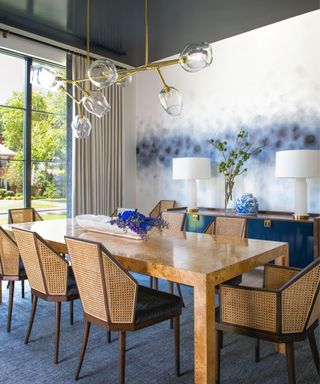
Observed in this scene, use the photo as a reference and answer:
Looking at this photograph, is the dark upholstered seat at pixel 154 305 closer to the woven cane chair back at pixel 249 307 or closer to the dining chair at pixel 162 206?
the woven cane chair back at pixel 249 307

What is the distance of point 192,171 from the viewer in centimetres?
520

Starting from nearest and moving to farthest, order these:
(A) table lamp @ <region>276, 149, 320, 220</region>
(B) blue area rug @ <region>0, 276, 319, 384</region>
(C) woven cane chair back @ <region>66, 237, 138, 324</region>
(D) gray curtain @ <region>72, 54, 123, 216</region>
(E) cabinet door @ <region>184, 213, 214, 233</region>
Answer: (C) woven cane chair back @ <region>66, 237, 138, 324</region> < (B) blue area rug @ <region>0, 276, 319, 384</region> < (A) table lamp @ <region>276, 149, 320, 220</region> < (E) cabinet door @ <region>184, 213, 214, 233</region> < (D) gray curtain @ <region>72, 54, 123, 216</region>

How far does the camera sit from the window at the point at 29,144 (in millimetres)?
5164

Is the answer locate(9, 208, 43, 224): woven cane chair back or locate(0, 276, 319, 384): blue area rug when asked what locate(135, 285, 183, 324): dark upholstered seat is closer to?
locate(0, 276, 319, 384): blue area rug

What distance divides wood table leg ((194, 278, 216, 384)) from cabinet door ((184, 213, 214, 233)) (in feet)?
9.61

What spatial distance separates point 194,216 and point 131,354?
2577mm

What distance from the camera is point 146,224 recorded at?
116 inches

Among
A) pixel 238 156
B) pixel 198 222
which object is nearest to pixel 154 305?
pixel 198 222

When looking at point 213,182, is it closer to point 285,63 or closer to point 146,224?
point 285,63

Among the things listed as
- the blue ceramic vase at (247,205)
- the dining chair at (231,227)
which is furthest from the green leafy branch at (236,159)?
the dining chair at (231,227)

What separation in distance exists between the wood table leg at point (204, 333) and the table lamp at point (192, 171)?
10.8 ft

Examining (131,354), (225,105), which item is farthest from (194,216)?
(131,354)

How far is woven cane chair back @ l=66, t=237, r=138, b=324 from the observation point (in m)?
2.12

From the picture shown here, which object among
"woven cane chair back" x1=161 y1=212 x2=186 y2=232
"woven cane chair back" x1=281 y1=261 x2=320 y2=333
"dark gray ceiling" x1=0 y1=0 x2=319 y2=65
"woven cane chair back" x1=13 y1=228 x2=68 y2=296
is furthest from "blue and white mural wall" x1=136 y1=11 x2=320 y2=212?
"woven cane chair back" x1=13 y1=228 x2=68 y2=296
